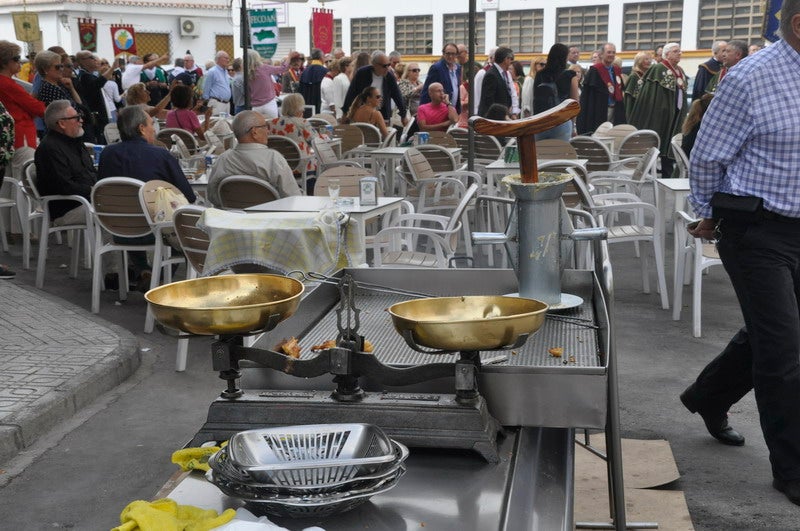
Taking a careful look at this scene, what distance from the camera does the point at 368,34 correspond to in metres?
39.3

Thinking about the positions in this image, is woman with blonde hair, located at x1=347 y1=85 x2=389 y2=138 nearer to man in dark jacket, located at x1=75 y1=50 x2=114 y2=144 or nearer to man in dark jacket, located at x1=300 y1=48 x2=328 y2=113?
man in dark jacket, located at x1=75 y1=50 x2=114 y2=144

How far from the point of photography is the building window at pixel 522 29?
34.4 meters

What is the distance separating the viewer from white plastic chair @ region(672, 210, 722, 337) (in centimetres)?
594

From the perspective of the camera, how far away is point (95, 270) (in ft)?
21.9

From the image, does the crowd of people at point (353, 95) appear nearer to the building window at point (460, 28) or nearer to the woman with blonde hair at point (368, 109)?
the woman with blonde hair at point (368, 109)

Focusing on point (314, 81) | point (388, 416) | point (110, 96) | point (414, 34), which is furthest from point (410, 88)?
point (414, 34)

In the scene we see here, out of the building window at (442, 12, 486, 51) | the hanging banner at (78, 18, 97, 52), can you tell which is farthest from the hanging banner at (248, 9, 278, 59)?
the building window at (442, 12, 486, 51)

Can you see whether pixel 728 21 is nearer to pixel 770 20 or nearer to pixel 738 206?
pixel 770 20

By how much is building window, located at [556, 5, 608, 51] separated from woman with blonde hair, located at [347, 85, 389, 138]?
22.1 metres

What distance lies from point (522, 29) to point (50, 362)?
1235 inches

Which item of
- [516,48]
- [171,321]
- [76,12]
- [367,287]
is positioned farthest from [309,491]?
[76,12]

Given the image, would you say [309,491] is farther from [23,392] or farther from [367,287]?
[23,392]

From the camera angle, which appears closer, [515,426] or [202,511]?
[202,511]

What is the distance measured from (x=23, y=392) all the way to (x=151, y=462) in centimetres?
97
